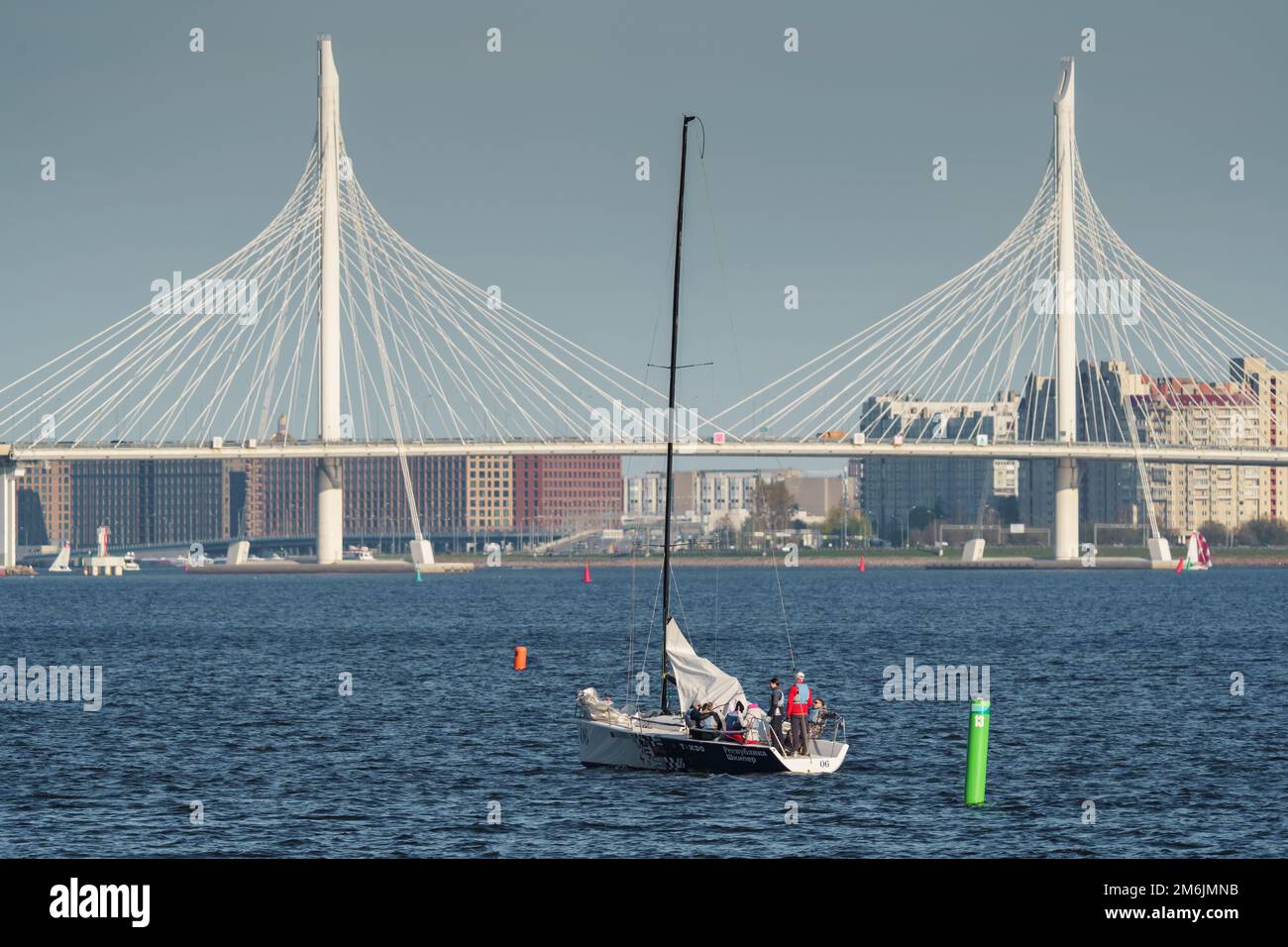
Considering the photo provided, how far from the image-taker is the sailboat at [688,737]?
32344 mm

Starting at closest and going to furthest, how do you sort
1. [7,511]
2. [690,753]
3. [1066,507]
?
[690,753]
[1066,507]
[7,511]

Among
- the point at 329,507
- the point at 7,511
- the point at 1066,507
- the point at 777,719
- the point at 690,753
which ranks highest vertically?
the point at 1066,507

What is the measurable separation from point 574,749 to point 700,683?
5.31m

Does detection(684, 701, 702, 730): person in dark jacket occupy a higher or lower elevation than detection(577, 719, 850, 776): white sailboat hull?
higher

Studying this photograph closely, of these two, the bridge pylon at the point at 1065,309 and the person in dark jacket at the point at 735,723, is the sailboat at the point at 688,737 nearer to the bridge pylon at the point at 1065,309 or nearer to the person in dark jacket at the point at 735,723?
the person in dark jacket at the point at 735,723

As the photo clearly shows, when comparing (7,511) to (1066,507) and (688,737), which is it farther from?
(688,737)

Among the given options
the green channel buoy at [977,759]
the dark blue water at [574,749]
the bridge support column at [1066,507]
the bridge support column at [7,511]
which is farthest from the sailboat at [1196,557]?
the green channel buoy at [977,759]

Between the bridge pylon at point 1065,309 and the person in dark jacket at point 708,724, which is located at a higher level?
the bridge pylon at point 1065,309

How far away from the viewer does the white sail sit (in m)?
33.4

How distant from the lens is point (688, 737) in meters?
32.7

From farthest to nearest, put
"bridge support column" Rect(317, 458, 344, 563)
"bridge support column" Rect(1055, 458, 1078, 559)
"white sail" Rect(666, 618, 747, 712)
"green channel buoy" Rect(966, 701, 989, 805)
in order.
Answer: "bridge support column" Rect(1055, 458, 1078, 559), "bridge support column" Rect(317, 458, 344, 563), "white sail" Rect(666, 618, 747, 712), "green channel buoy" Rect(966, 701, 989, 805)

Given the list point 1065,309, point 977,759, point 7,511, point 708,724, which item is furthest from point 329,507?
point 977,759

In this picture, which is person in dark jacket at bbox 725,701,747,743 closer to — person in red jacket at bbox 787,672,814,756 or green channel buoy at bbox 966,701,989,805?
person in red jacket at bbox 787,672,814,756

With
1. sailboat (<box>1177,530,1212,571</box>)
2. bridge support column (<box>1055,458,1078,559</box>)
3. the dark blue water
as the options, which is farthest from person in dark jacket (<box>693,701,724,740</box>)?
sailboat (<box>1177,530,1212,571</box>)
